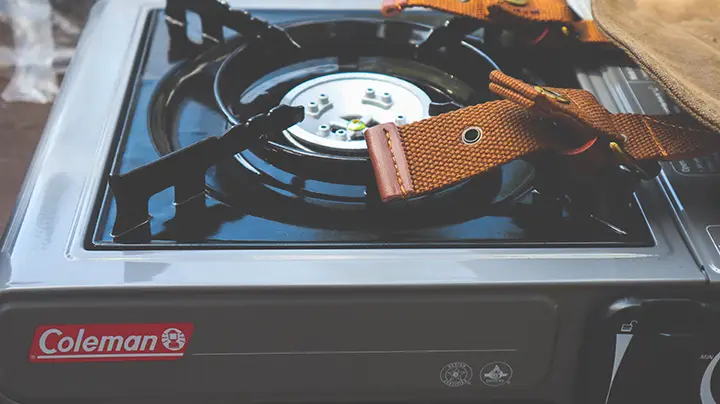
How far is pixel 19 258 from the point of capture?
455 millimetres

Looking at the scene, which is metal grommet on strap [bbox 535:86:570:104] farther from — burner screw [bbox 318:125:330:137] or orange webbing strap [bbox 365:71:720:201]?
burner screw [bbox 318:125:330:137]

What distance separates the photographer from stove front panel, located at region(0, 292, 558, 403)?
0.44 meters

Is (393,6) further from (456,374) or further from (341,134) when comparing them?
(456,374)

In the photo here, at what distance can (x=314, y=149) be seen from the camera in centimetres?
58

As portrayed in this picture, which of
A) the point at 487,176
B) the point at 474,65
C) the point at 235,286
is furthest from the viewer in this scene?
the point at 474,65

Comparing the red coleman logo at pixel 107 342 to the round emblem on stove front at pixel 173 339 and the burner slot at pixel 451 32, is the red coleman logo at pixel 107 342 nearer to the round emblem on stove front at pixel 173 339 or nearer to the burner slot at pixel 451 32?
the round emblem on stove front at pixel 173 339

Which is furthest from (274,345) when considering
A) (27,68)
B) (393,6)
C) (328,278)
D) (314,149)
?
(27,68)

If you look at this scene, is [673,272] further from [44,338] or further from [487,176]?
[44,338]

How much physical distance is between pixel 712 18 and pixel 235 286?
0.43 meters

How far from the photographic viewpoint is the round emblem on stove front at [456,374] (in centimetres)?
47

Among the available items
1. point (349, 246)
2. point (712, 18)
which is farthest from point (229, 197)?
point (712, 18)

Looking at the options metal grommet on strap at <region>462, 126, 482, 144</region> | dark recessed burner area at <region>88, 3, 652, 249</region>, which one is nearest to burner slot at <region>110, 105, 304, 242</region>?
dark recessed burner area at <region>88, 3, 652, 249</region>

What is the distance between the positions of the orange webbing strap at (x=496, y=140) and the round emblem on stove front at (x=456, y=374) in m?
0.10

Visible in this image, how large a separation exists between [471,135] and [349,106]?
161 millimetres
